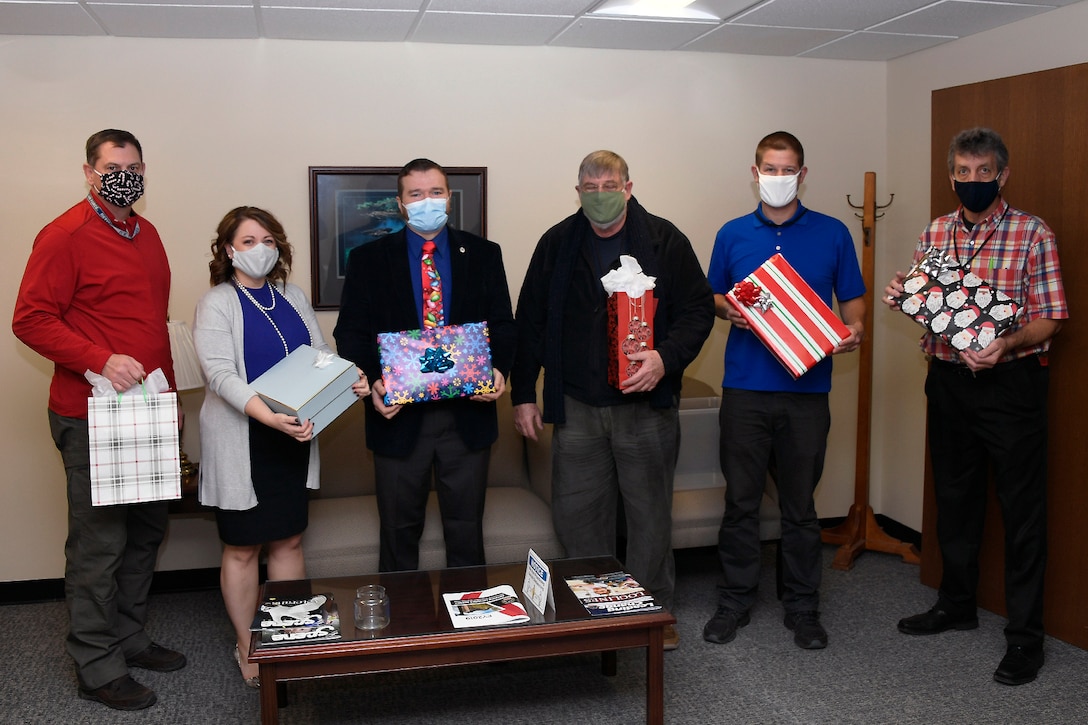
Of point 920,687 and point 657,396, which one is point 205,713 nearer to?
point 657,396

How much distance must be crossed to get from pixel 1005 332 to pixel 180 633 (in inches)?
130

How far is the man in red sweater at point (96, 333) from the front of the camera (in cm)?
284

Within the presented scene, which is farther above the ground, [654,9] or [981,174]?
[654,9]

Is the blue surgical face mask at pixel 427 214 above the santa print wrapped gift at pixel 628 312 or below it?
above

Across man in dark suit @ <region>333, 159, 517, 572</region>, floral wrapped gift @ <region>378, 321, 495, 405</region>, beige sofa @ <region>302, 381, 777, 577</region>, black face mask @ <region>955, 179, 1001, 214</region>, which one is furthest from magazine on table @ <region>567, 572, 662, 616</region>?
black face mask @ <region>955, 179, 1001, 214</region>

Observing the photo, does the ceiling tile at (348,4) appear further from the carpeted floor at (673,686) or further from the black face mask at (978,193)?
the carpeted floor at (673,686)

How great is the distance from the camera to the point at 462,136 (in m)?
4.34

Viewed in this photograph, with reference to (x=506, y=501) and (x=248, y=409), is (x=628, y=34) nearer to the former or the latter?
(x=506, y=501)

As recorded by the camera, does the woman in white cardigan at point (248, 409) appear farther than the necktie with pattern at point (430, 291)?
No

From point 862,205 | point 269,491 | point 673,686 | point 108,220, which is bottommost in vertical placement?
point 673,686

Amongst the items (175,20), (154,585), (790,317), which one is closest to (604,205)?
(790,317)

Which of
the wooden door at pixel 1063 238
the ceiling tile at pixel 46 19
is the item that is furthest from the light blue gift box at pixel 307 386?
the wooden door at pixel 1063 238

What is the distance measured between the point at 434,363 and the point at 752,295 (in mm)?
1172

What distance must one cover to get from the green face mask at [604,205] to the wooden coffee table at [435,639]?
122cm
